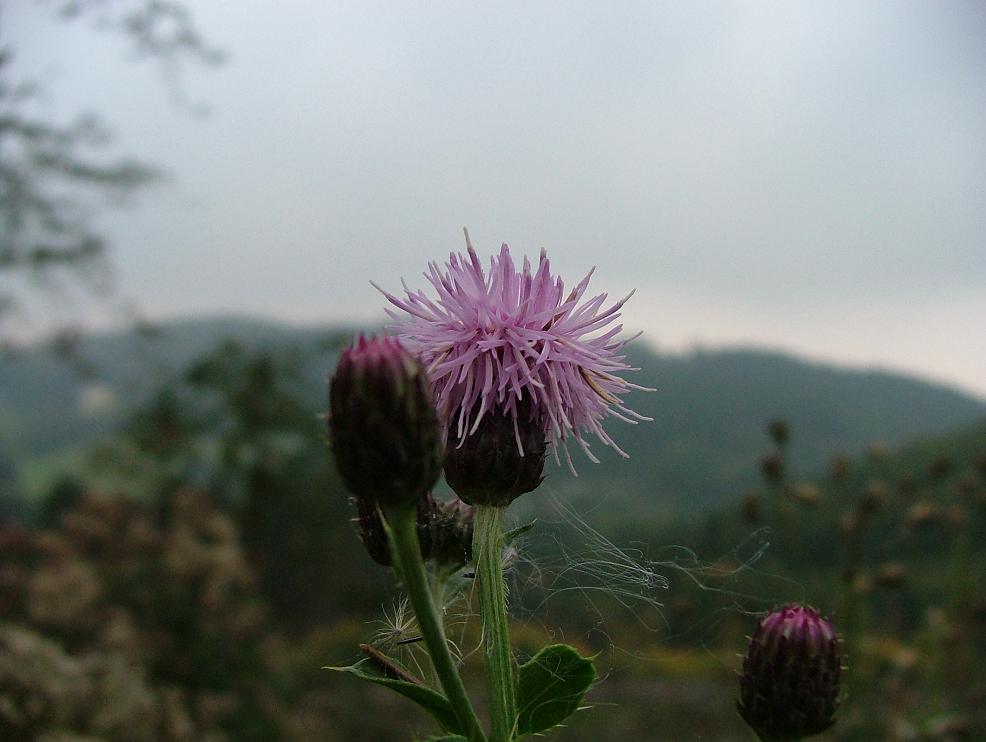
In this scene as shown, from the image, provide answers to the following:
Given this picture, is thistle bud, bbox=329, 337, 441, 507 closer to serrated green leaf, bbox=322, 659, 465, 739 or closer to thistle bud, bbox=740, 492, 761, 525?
serrated green leaf, bbox=322, 659, 465, 739

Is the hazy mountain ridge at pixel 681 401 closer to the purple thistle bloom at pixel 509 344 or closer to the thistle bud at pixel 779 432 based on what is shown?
the thistle bud at pixel 779 432

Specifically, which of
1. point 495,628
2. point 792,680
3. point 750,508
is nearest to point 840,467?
point 750,508

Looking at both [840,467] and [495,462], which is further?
[840,467]

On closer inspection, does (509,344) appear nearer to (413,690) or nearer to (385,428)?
(385,428)

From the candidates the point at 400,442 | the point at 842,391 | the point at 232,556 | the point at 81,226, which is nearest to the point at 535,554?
the point at 400,442

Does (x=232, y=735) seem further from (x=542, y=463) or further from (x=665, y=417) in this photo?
(x=665, y=417)

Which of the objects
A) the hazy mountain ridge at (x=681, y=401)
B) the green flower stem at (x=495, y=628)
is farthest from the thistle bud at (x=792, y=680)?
the hazy mountain ridge at (x=681, y=401)

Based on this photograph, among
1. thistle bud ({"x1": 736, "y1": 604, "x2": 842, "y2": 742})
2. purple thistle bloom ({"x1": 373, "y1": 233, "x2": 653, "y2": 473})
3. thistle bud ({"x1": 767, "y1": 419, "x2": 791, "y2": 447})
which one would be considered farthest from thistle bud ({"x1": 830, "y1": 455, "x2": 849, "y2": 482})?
purple thistle bloom ({"x1": 373, "y1": 233, "x2": 653, "y2": 473})
